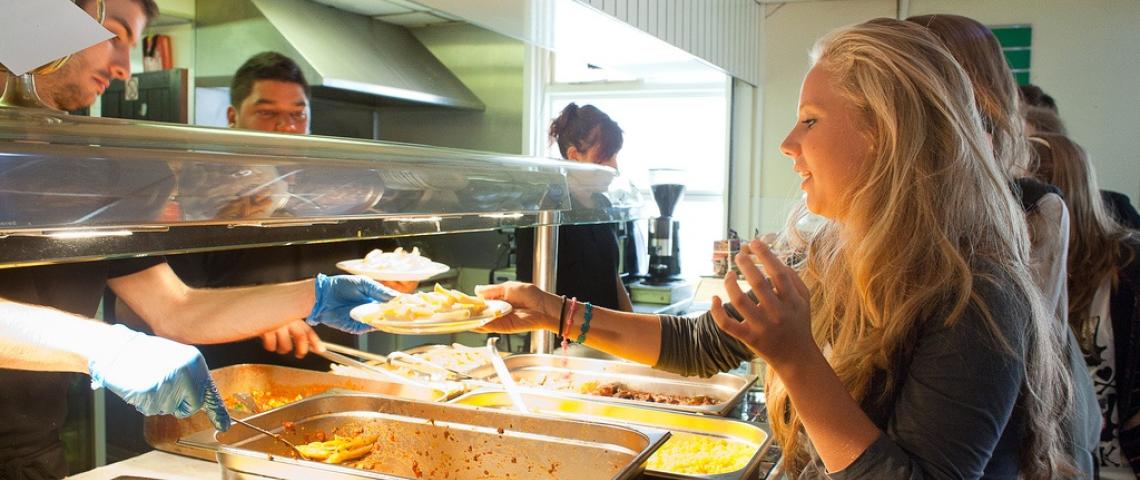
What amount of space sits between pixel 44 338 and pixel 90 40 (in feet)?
2.32

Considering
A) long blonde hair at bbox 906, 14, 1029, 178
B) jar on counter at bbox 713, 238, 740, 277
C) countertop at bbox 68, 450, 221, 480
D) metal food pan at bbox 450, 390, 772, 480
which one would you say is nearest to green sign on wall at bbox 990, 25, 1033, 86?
jar on counter at bbox 713, 238, 740, 277

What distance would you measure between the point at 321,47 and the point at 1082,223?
330 cm

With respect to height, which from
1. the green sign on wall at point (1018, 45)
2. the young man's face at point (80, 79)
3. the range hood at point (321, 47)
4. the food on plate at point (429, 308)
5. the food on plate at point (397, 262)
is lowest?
the food on plate at point (429, 308)

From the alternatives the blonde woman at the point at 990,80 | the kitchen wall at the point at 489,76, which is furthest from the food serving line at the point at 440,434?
the kitchen wall at the point at 489,76

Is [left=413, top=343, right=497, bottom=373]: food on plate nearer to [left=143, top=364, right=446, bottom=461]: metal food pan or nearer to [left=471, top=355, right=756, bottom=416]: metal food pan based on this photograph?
[left=471, top=355, right=756, bottom=416]: metal food pan

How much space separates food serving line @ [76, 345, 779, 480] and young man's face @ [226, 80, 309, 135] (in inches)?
36.0

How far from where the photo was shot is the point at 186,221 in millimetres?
1109

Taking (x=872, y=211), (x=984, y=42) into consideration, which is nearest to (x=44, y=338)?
(x=872, y=211)

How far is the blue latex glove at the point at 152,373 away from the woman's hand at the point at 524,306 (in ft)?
2.71

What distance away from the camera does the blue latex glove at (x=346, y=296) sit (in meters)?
2.05

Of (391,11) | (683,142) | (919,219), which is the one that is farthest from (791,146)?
(683,142)

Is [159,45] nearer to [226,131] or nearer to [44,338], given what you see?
[44,338]

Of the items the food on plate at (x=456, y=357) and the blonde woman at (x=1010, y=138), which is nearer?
the blonde woman at (x=1010, y=138)

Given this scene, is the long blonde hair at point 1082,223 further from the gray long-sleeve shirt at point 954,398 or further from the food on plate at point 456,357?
the food on plate at point 456,357
